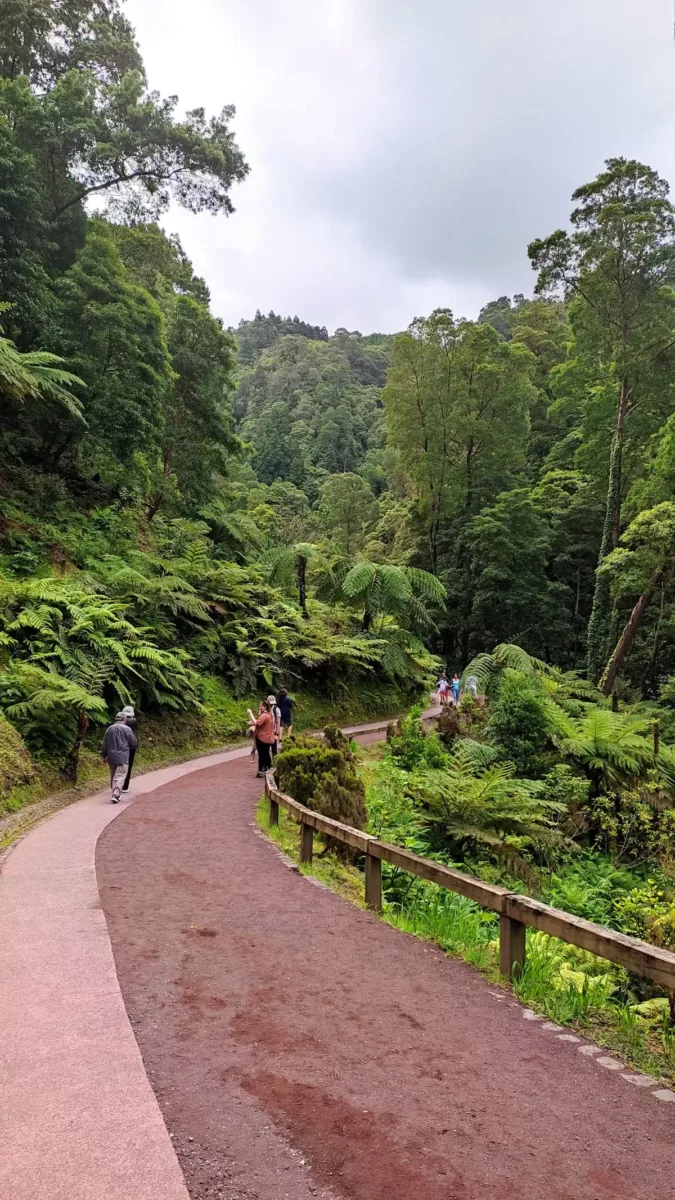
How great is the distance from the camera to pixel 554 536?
33312mm

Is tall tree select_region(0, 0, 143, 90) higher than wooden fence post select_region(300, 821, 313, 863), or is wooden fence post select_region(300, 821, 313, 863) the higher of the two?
tall tree select_region(0, 0, 143, 90)

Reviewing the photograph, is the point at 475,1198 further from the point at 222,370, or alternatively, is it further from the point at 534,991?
the point at 222,370

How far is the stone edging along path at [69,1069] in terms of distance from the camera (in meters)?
2.35

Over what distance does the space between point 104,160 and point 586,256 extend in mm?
16017

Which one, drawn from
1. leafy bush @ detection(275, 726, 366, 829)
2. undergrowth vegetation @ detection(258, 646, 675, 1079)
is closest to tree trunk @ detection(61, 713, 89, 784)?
leafy bush @ detection(275, 726, 366, 829)

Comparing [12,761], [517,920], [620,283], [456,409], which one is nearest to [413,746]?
[12,761]

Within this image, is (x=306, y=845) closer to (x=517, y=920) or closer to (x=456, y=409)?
(x=517, y=920)

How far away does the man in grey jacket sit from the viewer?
1009cm

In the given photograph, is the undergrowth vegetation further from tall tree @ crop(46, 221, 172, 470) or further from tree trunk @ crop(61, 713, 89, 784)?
tall tree @ crop(46, 221, 172, 470)

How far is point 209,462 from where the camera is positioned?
24703mm

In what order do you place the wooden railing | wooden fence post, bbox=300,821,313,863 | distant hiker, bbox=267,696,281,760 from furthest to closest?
distant hiker, bbox=267,696,281,760 → wooden fence post, bbox=300,821,313,863 → the wooden railing

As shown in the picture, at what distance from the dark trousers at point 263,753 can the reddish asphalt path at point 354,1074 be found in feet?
20.2

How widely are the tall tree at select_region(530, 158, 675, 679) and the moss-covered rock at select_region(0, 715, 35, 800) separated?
17934 mm

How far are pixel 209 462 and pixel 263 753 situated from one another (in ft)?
50.5
